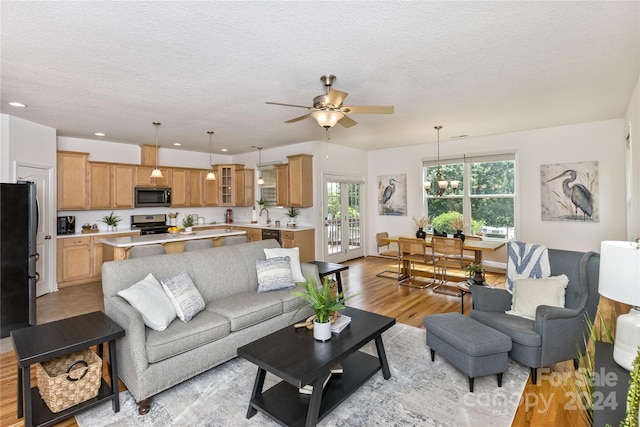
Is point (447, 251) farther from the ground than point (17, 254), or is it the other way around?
point (17, 254)

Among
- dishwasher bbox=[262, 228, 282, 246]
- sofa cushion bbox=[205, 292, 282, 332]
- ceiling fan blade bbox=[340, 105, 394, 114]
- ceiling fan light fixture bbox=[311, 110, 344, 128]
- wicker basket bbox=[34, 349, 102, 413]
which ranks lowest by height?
wicker basket bbox=[34, 349, 102, 413]

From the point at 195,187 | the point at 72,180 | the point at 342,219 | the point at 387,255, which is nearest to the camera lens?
the point at 72,180

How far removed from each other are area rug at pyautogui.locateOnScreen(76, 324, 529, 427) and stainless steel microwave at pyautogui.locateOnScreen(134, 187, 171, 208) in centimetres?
513

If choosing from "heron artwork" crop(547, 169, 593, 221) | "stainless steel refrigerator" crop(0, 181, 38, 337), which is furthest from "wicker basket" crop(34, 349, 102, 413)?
"heron artwork" crop(547, 169, 593, 221)

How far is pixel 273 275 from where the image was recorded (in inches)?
137

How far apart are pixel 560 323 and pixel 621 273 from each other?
114 centimetres

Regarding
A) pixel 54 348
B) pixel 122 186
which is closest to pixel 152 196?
pixel 122 186

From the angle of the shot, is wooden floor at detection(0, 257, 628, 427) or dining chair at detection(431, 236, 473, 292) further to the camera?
dining chair at detection(431, 236, 473, 292)

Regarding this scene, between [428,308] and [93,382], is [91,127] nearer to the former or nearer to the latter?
[93,382]

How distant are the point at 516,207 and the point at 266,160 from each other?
5504 mm

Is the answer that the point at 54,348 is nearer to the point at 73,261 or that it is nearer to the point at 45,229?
the point at 45,229

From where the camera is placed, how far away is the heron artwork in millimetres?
5293

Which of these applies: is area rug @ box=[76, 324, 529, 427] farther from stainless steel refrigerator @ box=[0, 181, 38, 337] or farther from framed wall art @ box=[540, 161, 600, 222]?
framed wall art @ box=[540, 161, 600, 222]

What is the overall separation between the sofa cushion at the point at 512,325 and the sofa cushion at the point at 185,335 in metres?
2.29
